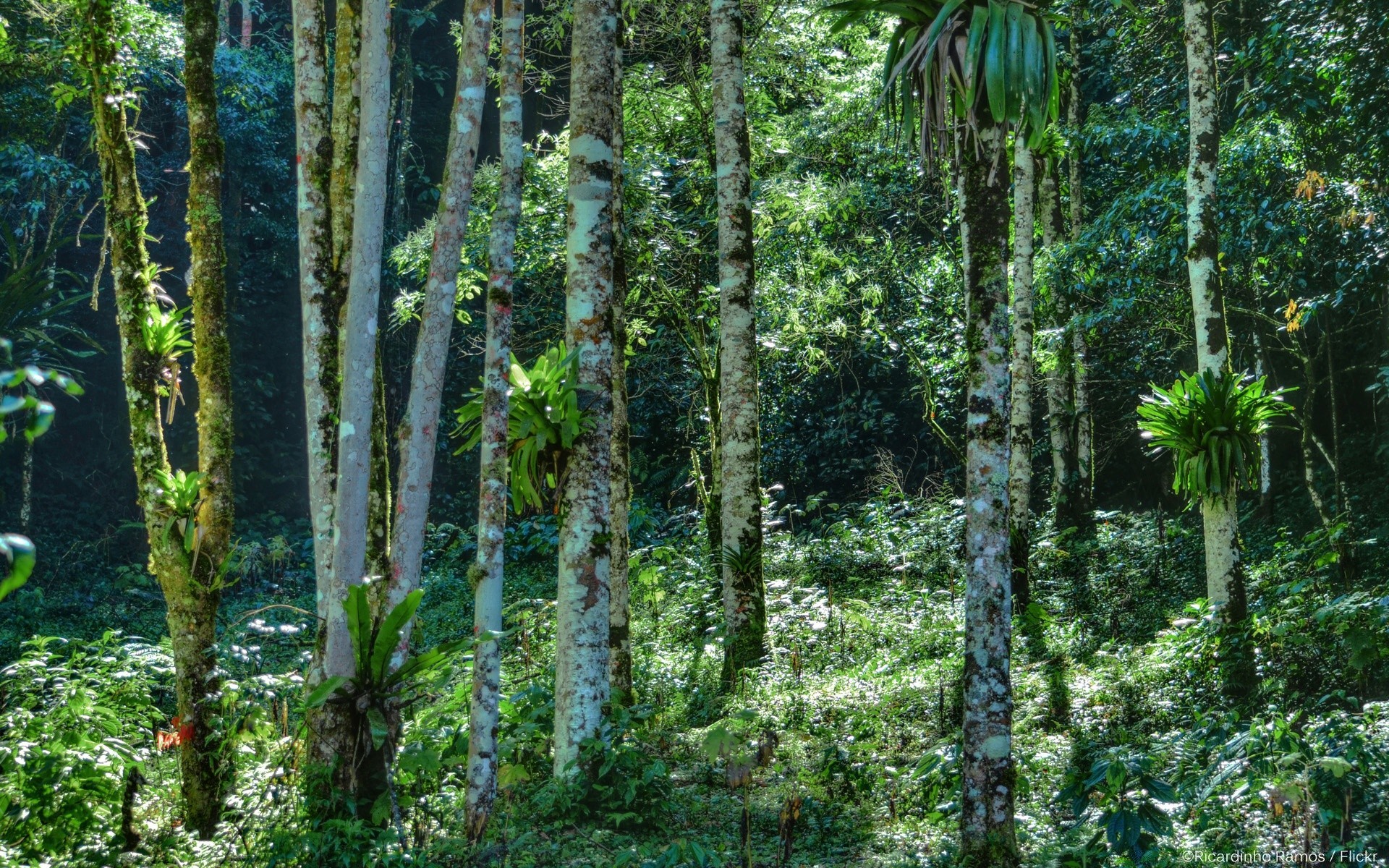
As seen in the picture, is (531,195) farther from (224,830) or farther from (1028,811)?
(1028,811)

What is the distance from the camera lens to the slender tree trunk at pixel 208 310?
696 centimetres

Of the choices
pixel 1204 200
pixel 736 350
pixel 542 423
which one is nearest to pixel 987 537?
pixel 542 423

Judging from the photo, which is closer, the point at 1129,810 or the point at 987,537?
the point at 1129,810

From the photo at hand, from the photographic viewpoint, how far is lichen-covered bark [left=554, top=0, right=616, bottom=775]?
6.29 m

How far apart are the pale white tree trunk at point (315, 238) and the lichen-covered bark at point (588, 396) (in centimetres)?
156

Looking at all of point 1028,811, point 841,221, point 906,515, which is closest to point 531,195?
point 841,221

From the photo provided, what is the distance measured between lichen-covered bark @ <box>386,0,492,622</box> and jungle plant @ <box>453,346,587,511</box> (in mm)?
497

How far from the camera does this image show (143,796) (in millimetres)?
6832

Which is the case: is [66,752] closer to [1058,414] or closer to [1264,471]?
[1058,414]

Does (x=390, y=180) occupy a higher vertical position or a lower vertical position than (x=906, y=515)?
higher

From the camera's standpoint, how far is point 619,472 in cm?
880

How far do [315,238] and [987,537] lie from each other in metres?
4.53

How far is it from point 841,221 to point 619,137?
5465mm

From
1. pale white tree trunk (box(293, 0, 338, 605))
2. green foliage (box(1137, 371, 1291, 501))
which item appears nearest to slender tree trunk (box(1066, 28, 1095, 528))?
green foliage (box(1137, 371, 1291, 501))
